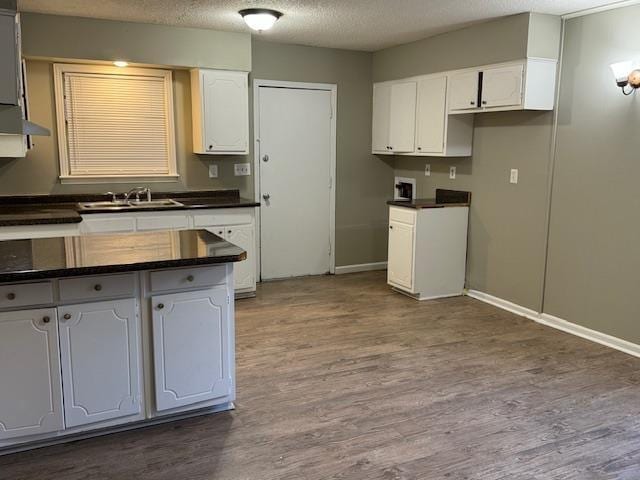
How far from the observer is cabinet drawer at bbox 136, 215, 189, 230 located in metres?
4.47

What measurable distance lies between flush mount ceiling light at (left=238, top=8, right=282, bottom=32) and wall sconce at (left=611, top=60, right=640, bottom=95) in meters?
2.45

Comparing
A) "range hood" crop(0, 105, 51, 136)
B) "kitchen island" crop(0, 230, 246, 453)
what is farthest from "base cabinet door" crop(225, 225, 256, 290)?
"range hood" crop(0, 105, 51, 136)

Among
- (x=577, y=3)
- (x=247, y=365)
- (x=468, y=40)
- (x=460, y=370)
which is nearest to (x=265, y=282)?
(x=247, y=365)

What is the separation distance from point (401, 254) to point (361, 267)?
1.16 m

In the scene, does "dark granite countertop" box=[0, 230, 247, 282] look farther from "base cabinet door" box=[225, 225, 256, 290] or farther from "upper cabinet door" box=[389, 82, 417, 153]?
"upper cabinet door" box=[389, 82, 417, 153]

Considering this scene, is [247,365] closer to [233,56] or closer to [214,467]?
[214,467]

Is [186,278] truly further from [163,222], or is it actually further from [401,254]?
[401,254]

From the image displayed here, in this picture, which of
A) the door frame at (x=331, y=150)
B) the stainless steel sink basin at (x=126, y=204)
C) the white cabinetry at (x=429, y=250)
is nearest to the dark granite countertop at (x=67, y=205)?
the stainless steel sink basin at (x=126, y=204)

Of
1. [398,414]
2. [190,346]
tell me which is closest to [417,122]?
[398,414]

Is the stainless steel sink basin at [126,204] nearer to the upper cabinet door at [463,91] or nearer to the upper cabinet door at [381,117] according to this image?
the upper cabinet door at [381,117]

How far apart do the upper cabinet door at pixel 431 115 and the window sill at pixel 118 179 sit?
7.80 ft

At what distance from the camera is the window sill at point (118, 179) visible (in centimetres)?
473

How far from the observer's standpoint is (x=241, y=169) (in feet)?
17.5

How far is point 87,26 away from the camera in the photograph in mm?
4391
